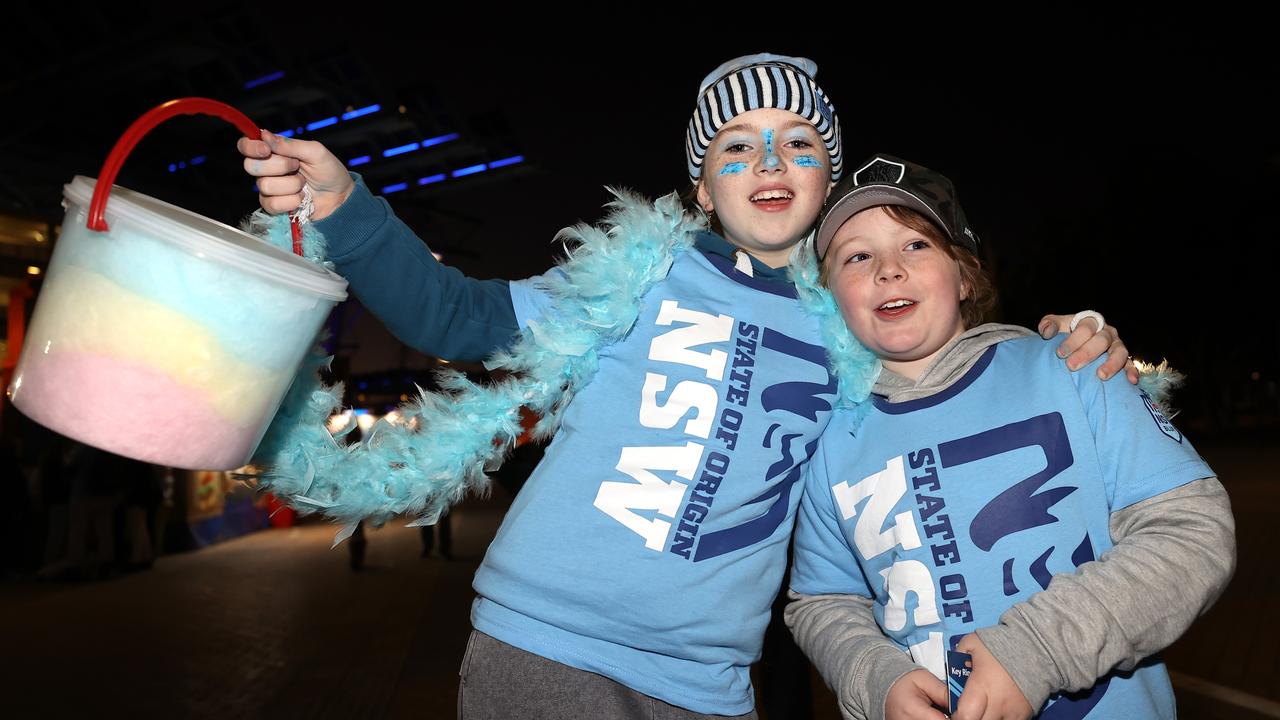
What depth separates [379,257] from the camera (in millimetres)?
1437

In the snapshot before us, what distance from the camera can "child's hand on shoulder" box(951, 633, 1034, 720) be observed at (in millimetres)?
1183

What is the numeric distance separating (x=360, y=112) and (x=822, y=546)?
38.2 feet

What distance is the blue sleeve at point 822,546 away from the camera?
1654 mm

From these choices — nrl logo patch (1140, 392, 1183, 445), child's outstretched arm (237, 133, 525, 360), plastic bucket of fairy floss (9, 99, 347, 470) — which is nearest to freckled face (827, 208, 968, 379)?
nrl logo patch (1140, 392, 1183, 445)

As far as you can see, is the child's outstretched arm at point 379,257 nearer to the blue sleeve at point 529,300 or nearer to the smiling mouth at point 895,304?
the blue sleeve at point 529,300

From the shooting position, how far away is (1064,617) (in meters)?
1.22

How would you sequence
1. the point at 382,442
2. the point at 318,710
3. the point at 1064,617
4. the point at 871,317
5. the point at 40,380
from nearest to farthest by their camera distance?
the point at 40,380 → the point at 1064,617 → the point at 871,317 → the point at 382,442 → the point at 318,710

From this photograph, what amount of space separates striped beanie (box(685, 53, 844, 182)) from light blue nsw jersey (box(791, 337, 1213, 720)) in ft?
2.24

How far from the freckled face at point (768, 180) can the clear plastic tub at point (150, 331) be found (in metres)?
0.98

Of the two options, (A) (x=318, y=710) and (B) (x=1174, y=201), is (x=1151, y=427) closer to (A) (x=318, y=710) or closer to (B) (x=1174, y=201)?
(A) (x=318, y=710)

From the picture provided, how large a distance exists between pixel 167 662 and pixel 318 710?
1712mm

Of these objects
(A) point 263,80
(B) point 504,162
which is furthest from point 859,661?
(B) point 504,162

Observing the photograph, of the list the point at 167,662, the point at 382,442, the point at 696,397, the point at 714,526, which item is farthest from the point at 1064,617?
the point at 167,662

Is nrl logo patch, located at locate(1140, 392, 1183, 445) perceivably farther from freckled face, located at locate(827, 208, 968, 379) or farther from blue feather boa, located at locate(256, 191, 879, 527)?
blue feather boa, located at locate(256, 191, 879, 527)
